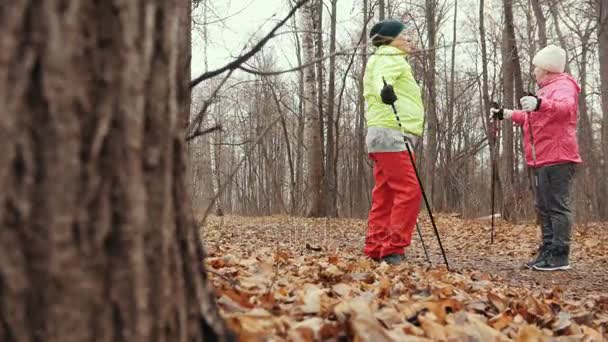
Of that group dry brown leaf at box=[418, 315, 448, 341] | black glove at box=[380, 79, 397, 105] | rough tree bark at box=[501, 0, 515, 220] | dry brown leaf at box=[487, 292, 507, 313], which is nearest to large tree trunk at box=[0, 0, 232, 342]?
dry brown leaf at box=[418, 315, 448, 341]

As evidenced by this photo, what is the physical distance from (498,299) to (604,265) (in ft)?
13.3

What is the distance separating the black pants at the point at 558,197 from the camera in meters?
5.15

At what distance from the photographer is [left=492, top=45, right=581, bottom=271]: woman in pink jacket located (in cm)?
512

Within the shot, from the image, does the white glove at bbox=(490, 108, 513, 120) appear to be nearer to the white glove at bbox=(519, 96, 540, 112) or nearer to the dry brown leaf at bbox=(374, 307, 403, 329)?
the white glove at bbox=(519, 96, 540, 112)

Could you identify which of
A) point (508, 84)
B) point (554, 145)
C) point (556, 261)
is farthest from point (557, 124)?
point (508, 84)

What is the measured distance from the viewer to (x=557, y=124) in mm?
5156

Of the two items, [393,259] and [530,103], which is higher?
[530,103]

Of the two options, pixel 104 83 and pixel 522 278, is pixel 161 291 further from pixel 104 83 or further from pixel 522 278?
pixel 522 278

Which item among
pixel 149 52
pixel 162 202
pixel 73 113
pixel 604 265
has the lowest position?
pixel 604 265

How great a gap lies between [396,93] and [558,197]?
1.78 metres

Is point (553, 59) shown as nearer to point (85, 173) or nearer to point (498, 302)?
point (498, 302)

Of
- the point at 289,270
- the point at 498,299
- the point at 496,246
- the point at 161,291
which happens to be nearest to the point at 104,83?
the point at 161,291

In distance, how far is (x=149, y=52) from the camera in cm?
109

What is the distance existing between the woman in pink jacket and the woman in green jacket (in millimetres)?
1128
